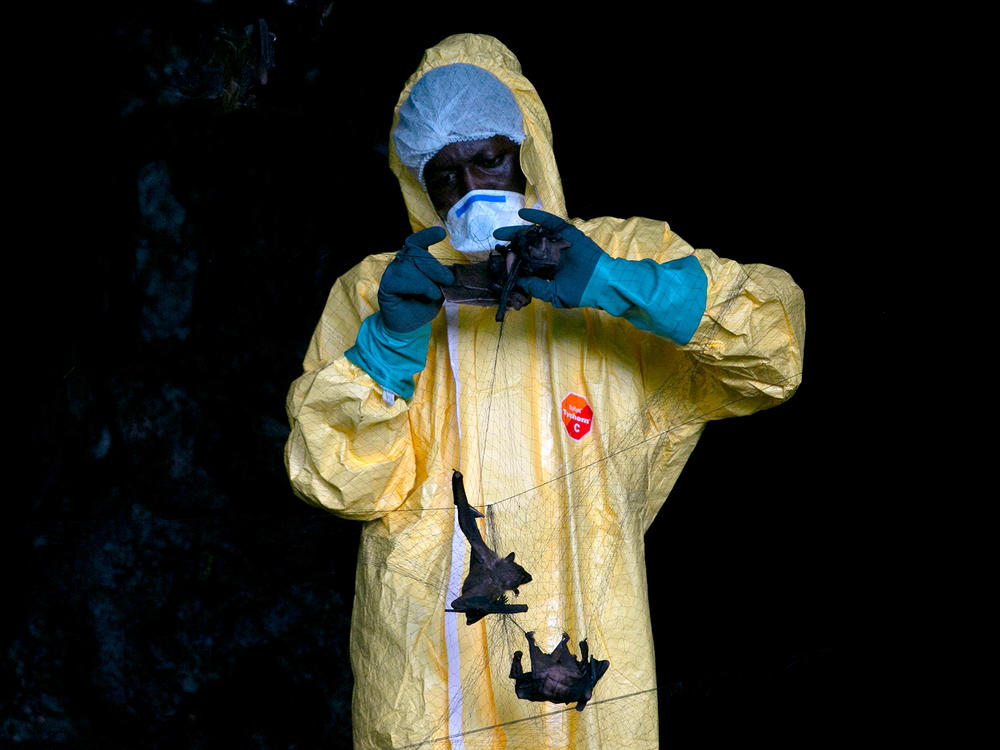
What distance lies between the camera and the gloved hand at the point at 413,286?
55.4 inches

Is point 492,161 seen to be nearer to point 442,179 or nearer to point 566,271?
point 442,179

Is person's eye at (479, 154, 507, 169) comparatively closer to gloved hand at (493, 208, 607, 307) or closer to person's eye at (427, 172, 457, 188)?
person's eye at (427, 172, 457, 188)

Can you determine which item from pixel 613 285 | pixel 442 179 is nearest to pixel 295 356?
pixel 442 179

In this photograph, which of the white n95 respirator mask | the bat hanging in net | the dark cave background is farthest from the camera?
the dark cave background

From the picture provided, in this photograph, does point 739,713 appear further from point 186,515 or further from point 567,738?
point 186,515

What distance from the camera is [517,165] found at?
1.59 m

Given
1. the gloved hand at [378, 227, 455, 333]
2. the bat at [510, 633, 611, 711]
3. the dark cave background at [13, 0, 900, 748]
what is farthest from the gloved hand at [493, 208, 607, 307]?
the dark cave background at [13, 0, 900, 748]

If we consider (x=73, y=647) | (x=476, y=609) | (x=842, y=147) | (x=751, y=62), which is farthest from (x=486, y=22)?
(x=73, y=647)

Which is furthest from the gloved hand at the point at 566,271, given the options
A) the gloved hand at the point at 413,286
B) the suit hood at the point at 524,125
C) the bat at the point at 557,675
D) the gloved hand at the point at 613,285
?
the bat at the point at 557,675

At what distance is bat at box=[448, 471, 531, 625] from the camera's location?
4.60 ft

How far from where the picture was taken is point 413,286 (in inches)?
55.2

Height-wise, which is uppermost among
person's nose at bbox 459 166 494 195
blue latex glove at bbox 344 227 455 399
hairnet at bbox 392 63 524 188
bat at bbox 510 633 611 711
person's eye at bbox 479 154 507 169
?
hairnet at bbox 392 63 524 188

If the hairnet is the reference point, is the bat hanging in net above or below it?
below

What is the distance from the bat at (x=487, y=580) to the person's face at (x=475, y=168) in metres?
0.46
